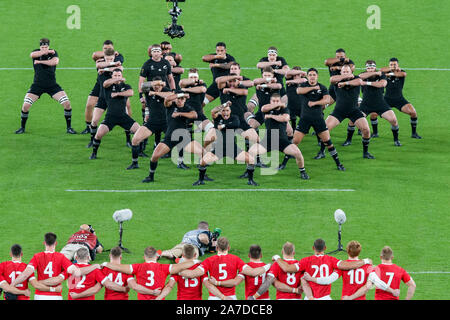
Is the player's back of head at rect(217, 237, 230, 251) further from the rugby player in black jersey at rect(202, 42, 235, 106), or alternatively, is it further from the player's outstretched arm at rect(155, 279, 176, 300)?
the rugby player in black jersey at rect(202, 42, 235, 106)

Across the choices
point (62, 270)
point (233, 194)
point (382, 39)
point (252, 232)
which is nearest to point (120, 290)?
point (62, 270)

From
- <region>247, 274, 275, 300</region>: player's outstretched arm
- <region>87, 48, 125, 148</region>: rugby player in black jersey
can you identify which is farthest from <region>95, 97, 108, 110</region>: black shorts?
<region>247, 274, 275, 300</region>: player's outstretched arm

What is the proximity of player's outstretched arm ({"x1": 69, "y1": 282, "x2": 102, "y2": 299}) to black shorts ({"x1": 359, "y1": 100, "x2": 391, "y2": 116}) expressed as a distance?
1350cm

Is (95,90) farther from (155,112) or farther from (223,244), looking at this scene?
(223,244)

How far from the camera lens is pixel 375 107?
92.8 ft

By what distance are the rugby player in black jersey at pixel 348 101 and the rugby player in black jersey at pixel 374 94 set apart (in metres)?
1.03

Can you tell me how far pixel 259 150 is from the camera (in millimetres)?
25266

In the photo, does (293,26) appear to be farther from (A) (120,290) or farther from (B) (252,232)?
(A) (120,290)

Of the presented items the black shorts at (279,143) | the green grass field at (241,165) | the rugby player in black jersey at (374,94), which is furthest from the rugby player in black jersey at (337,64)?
the black shorts at (279,143)

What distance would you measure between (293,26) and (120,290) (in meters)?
24.2

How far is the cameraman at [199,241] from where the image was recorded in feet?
67.1

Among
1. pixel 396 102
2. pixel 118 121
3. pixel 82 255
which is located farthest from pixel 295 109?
pixel 82 255

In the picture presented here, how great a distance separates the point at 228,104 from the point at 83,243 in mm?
6472
